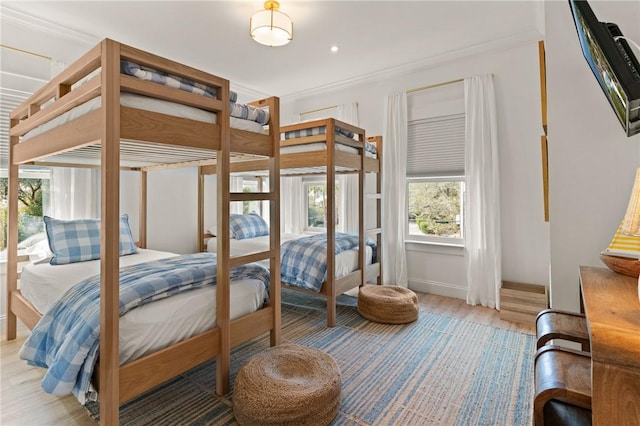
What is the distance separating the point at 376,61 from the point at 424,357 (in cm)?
309

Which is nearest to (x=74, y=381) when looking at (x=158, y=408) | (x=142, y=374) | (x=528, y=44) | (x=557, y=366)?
(x=142, y=374)

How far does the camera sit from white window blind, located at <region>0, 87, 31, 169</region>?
248 cm

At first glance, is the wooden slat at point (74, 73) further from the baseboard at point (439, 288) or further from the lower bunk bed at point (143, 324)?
the baseboard at point (439, 288)

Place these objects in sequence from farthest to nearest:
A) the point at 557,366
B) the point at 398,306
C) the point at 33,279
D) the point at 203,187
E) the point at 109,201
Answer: the point at 203,187, the point at 398,306, the point at 33,279, the point at 109,201, the point at 557,366

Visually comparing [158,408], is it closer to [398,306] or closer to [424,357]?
[424,357]

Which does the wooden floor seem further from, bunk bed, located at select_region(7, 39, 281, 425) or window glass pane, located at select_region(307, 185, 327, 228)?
window glass pane, located at select_region(307, 185, 327, 228)

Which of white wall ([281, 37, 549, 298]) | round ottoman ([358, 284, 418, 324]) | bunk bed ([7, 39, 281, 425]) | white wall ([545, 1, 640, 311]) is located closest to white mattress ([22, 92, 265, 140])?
bunk bed ([7, 39, 281, 425])

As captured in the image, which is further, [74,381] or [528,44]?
[528,44]

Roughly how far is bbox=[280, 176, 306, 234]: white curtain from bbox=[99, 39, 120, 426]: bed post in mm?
3509

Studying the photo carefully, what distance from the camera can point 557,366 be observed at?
93 cm

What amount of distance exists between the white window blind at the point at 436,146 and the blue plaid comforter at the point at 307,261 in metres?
1.36

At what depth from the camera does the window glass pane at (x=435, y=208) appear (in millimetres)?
3572

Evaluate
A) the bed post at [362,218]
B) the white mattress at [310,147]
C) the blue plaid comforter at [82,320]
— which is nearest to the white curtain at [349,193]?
the bed post at [362,218]

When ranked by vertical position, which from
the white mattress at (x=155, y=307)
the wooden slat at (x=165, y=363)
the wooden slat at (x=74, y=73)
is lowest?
the wooden slat at (x=165, y=363)
